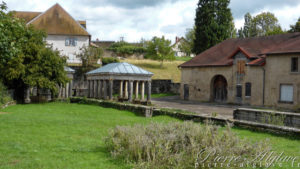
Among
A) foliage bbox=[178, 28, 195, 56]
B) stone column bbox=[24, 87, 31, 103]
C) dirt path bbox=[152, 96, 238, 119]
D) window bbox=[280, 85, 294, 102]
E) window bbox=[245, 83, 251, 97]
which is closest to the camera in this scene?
dirt path bbox=[152, 96, 238, 119]

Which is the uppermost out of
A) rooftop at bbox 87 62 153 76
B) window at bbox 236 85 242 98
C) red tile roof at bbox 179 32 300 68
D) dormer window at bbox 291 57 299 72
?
red tile roof at bbox 179 32 300 68

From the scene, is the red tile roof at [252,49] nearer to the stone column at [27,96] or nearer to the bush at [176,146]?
the stone column at [27,96]

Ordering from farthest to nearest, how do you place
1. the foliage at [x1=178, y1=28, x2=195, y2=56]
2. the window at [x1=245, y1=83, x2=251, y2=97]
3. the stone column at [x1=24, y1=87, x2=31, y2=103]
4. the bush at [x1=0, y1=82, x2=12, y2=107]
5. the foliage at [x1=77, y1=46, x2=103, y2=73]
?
1. the foliage at [x1=178, y1=28, x2=195, y2=56]
2. the foliage at [x1=77, y1=46, x2=103, y2=73]
3. the window at [x1=245, y1=83, x2=251, y2=97]
4. the stone column at [x1=24, y1=87, x2=31, y2=103]
5. the bush at [x1=0, y1=82, x2=12, y2=107]

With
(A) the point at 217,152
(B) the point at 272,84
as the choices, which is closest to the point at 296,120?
(A) the point at 217,152

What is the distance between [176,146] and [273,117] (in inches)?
318

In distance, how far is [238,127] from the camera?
43.1 ft

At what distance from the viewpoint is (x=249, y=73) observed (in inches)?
1195

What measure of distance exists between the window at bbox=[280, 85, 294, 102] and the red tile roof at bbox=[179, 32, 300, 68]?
2.94 meters

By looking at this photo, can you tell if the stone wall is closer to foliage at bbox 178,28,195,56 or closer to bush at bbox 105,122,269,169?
bush at bbox 105,122,269,169

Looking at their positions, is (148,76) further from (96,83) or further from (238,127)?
(238,127)

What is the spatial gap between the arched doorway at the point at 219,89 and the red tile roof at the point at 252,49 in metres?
1.85

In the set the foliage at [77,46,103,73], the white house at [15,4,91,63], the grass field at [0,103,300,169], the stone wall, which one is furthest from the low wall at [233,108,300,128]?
the white house at [15,4,91,63]

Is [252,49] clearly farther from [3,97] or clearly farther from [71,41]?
[71,41]

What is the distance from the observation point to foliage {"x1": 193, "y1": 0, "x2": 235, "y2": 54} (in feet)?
162
